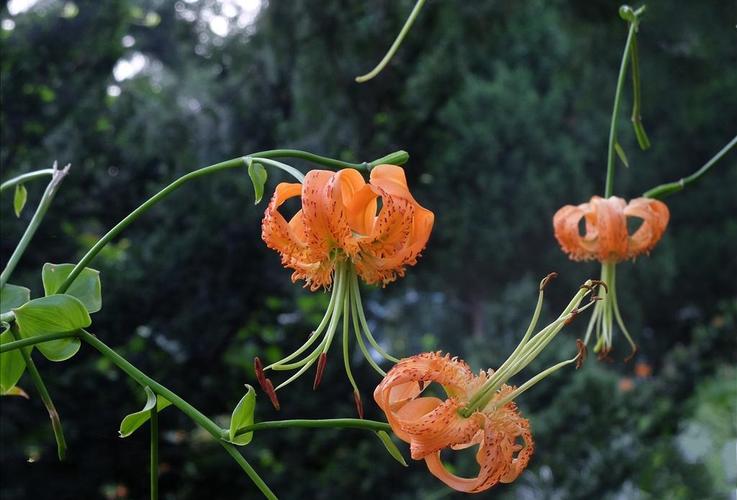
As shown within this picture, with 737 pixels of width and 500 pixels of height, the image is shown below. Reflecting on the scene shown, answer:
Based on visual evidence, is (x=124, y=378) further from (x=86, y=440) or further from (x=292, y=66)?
(x=292, y=66)

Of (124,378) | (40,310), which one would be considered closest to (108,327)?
(124,378)

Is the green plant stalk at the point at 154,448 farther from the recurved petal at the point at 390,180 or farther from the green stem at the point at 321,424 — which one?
the recurved petal at the point at 390,180

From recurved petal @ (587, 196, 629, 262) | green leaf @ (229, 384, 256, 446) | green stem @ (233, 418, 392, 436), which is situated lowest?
recurved petal @ (587, 196, 629, 262)

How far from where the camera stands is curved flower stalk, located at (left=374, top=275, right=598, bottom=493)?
0.46 metres

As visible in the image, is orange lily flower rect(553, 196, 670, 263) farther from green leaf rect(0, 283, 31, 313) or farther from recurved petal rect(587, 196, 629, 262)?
green leaf rect(0, 283, 31, 313)

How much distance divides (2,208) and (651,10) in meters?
2.49

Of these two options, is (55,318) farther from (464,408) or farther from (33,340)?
(464,408)

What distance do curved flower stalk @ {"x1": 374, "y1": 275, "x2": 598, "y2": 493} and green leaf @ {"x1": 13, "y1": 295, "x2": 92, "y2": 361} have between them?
0.16 m

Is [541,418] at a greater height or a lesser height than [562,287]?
greater

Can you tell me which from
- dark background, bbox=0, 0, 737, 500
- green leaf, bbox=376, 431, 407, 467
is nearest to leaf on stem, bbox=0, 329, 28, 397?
green leaf, bbox=376, 431, 407, 467

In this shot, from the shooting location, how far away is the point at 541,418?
7.46 ft

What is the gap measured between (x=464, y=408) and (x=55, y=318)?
22 cm

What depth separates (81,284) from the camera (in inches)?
22.9

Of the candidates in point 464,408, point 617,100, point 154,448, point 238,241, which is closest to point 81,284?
point 154,448
